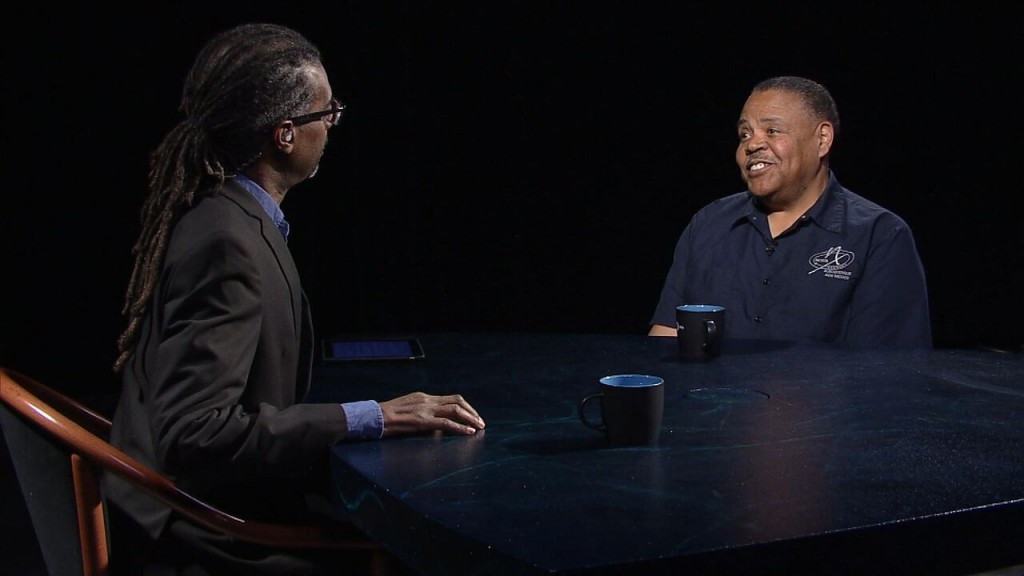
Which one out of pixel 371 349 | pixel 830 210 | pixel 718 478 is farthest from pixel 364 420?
pixel 830 210

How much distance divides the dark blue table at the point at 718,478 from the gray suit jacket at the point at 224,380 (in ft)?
0.42

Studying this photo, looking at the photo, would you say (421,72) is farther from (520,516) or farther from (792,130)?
(520,516)

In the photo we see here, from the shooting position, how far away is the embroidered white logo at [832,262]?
2898 mm

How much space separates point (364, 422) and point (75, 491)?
0.44 meters

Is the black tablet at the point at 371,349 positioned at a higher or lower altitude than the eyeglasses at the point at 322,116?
lower

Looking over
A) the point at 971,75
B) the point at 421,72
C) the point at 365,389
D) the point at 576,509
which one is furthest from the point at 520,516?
the point at 971,75

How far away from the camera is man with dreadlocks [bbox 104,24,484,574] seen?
156 cm

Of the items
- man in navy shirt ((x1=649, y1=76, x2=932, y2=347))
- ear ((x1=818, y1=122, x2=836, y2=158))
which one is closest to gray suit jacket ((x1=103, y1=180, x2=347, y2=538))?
man in navy shirt ((x1=649, y1=76, x2=932, y2=347))

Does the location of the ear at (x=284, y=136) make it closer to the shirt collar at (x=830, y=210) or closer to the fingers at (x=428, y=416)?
the fingers at (x=428, y=416)

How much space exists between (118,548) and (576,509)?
865mm

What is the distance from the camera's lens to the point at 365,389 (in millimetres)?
2016

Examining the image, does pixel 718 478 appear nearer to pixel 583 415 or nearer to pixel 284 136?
pixel 583 415

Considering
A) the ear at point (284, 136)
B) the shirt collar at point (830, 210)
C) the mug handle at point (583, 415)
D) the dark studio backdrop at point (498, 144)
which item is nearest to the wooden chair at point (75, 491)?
the mug handle at point (583, 415)

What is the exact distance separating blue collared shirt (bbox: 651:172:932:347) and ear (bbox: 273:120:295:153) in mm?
1436
